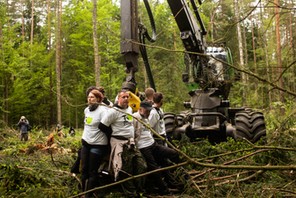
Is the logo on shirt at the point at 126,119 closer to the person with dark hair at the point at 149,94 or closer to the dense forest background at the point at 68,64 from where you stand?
the person with dark hair at the point at 149,94

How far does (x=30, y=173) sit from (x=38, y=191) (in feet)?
3.64

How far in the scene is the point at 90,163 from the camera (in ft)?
17.5

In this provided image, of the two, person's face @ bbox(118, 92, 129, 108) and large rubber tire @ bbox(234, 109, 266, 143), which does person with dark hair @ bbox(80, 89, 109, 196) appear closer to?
person's face @ bbox(118, 92, 129, 108)

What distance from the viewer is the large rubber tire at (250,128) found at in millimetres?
8266

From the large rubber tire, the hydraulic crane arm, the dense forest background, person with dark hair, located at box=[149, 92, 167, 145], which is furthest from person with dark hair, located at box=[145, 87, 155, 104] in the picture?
the dense forest background

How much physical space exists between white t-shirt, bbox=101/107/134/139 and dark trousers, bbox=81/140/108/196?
1.03ft

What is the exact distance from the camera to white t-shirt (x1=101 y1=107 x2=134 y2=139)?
5266mm

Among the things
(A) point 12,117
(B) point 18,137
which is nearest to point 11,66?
(A) point 12,117

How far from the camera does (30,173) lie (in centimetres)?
593

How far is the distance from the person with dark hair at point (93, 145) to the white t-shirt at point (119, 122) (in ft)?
0.53

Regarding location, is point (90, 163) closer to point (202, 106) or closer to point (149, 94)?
point (149, 94)

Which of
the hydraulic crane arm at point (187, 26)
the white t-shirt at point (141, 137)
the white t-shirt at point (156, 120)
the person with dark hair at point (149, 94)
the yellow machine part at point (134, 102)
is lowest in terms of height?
the white t-shirt at point (141, 137)

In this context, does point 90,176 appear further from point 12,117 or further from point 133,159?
point 12,117

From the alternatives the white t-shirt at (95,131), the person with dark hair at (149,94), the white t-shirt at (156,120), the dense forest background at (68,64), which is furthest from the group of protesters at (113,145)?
the dense forest background at (68,64)
